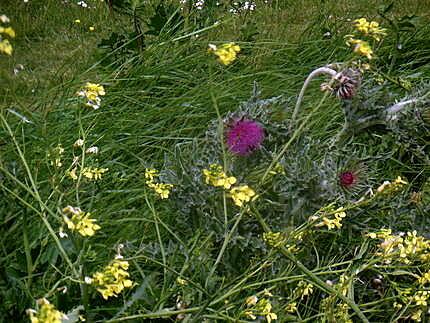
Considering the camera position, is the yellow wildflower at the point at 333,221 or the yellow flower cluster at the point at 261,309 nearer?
the yellow flower cluster at the point at 261,309

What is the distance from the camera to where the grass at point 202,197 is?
4.67ft

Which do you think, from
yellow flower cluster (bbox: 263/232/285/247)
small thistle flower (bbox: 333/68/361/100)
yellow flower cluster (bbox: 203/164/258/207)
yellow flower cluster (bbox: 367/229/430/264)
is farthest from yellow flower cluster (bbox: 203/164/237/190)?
small thistle flower (bbox: 333/68/361/100)

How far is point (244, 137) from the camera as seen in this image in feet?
5.54

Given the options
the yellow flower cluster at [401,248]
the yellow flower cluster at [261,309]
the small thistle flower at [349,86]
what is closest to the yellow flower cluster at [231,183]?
the yellow flower cluster at [261,309]

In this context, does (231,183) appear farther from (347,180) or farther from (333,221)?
(347,180)

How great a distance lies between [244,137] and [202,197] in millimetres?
168

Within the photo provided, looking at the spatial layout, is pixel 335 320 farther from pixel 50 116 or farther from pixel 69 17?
pixel 69 17

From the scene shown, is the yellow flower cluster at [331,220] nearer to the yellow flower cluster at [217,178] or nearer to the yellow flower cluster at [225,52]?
the yellow flower cluster at [217,178]

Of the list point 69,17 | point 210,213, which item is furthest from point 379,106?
point 69,17

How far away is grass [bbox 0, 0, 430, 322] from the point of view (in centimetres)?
142

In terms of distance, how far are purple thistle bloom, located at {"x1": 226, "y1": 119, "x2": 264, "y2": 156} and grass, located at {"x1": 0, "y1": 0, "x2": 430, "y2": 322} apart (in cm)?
5

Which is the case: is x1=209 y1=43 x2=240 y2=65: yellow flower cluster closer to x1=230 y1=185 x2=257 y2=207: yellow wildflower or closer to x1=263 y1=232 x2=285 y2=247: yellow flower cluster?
x1=230 y1=185 x2=257 y2=207: yellow wildflower

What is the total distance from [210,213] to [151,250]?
6.2 inches

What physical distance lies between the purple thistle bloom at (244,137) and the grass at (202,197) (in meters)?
0.05
